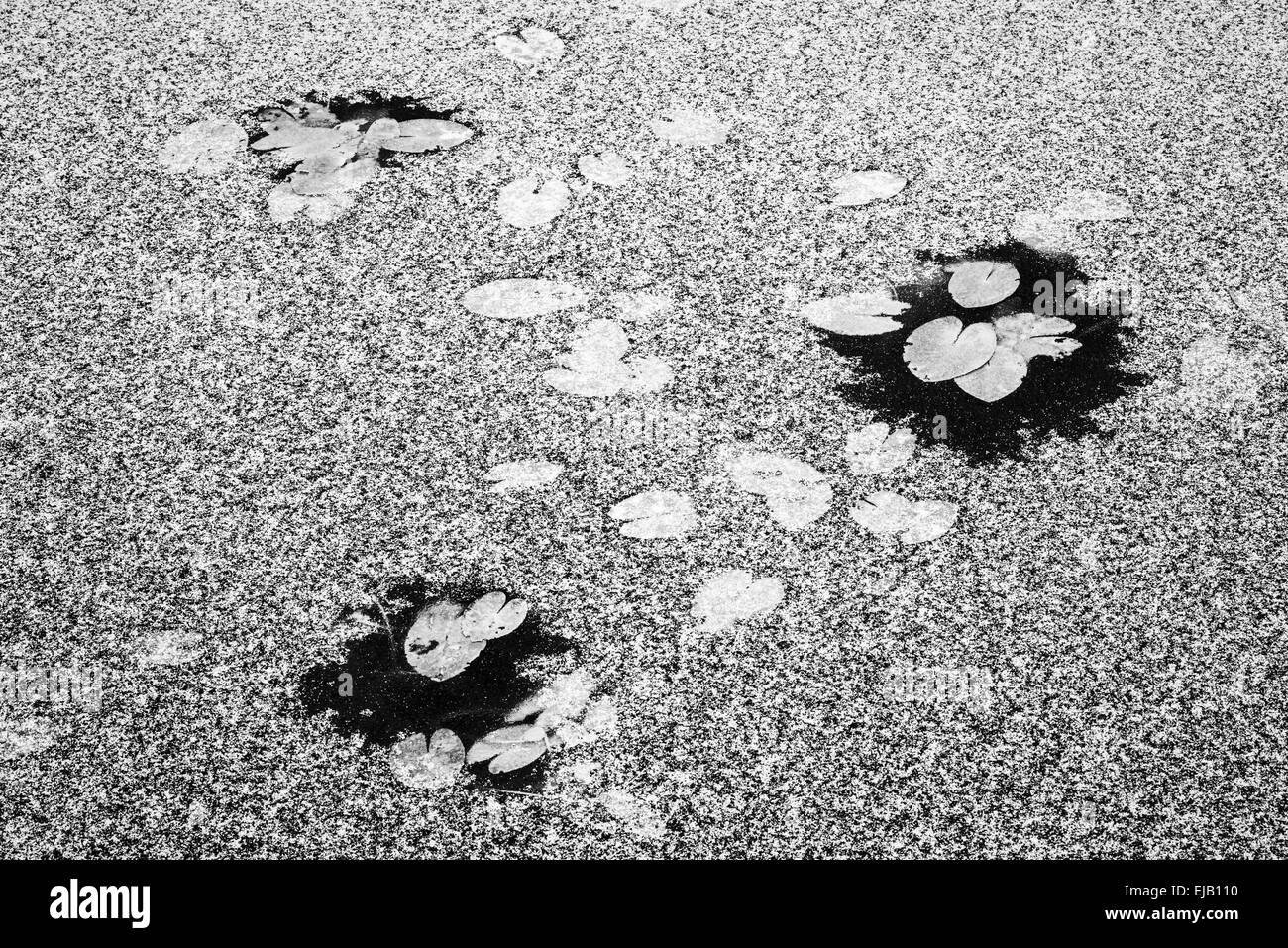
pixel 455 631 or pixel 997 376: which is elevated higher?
pixel 997 376

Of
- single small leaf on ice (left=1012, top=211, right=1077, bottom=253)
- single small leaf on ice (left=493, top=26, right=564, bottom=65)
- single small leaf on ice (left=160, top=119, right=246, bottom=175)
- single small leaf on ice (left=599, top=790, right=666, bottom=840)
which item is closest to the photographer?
single small leaf on ice (left=599, top=790, right=666, bottom=840)

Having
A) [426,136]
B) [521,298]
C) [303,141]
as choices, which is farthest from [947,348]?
[303,141]

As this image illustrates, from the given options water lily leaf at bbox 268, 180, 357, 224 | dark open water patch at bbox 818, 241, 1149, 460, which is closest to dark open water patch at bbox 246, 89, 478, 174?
water lily leaf at bbox 268, 180, 357, 224

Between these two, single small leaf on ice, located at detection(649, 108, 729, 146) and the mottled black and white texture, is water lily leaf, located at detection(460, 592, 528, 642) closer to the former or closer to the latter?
the mottled black and white texture

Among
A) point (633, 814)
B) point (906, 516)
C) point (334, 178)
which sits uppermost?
point (334, 178)

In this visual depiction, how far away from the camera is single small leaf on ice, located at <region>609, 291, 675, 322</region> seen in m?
1.05

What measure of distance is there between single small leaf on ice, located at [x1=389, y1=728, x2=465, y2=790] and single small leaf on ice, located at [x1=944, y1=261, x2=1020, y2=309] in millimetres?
605

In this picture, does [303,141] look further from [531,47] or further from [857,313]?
[857,313]

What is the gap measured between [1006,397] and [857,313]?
160mm

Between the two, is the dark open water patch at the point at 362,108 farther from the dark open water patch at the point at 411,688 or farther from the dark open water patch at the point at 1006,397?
the dark open water patch at the point at 411,688

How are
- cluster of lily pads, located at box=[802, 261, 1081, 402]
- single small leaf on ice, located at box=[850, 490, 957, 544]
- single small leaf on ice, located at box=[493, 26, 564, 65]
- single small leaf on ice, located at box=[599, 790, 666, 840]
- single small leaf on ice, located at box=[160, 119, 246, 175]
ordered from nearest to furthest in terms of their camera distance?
single small leaf on ice, located at box=[599, 790, 666, 840] < single small leaf on ice, located at box=[850, 490, 957, 544] < cluster of lily pads, located at box=[802, 261, 1081, 402] < single small leaf on ice, located at box=[160, 119, 246, 175] < single small leaf on ice, located at box=[493, 26, 564, 65]

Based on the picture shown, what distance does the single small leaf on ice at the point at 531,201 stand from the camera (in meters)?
1.14

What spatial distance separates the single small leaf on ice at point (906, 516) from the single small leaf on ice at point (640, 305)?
0.91 ft

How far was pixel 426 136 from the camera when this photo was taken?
1231mm
